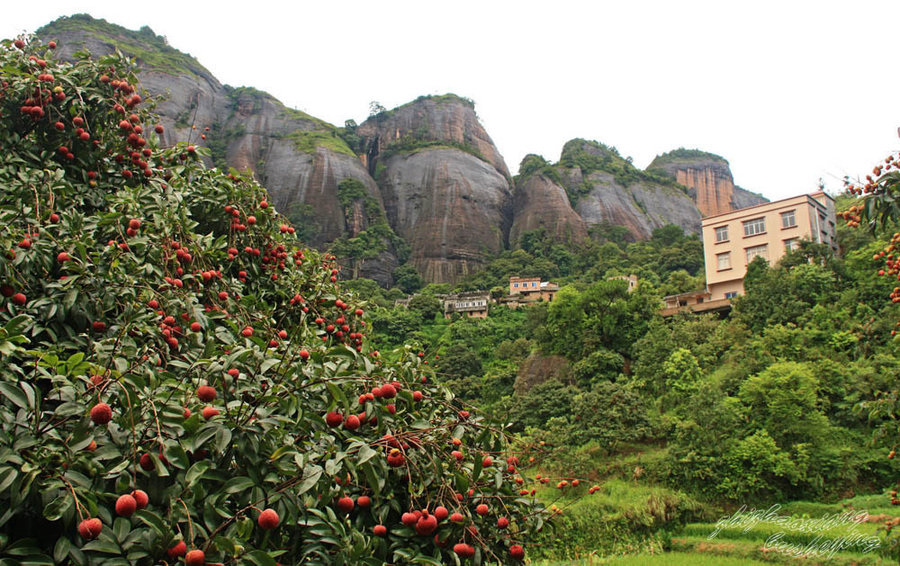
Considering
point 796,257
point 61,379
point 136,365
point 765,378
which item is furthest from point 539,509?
point 796,257

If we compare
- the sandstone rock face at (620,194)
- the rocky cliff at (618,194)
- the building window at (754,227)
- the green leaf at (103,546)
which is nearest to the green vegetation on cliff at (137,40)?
the rocky cliff at (618,194)

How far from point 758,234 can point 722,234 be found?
174 cm

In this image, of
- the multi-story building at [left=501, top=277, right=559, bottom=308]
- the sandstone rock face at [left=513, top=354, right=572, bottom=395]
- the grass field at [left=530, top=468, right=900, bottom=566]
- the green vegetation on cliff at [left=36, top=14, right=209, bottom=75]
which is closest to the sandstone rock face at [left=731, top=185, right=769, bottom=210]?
the multi-story building at [left=501, top=277, right=559, bottom=308]

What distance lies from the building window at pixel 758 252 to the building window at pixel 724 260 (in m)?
0.91

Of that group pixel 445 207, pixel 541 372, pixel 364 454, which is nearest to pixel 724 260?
pixel 541 372

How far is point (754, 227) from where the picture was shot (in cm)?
3156

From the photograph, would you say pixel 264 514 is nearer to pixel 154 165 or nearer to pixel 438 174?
pixel 154 165

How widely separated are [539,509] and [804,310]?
24441 millimetres

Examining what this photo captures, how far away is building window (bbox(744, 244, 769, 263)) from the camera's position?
3079 centimetres

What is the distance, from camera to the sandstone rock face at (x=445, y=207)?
64.3 meters

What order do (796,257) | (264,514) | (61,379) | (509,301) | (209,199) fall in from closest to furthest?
(264,514) < (61,379) < (209,199) < (796,257) < (509,301)

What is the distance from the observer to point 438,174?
70250 millimetres

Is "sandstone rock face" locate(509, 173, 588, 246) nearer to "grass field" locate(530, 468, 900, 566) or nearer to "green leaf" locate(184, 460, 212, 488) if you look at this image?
"grass field" locate(530, 468, 900, 566)

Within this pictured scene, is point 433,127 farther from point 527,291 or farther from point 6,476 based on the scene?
point 6,476
